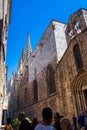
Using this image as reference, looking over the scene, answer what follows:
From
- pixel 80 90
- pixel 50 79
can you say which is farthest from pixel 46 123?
pixel 50 79

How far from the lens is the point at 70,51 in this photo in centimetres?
1151

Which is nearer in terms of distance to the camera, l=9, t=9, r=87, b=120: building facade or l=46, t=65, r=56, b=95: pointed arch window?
l=9, t=9, r=87, b=120: building facade

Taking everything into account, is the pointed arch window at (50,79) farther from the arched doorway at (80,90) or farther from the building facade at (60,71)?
the arched doorway at (80,90)

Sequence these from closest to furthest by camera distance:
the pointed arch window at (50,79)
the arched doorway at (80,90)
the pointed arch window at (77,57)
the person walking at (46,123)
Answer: the person walking at (46,123)
the arched doorway at (80,90)
the pointed arch window at (77,57)
the pointed arch window at (50,79)

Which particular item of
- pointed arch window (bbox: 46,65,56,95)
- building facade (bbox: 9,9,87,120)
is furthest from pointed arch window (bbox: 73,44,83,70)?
pointed arch window (bbox: 46,65,56,95)

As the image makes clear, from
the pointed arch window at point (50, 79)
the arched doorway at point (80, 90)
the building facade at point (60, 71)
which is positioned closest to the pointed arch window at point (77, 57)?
the building facade at point (60, 71)

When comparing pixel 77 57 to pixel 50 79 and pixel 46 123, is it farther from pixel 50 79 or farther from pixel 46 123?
pixel 46 123

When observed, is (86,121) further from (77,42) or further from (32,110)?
(32,110)

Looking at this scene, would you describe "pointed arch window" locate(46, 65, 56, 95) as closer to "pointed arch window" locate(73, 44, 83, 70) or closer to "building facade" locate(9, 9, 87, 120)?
"building facade" locate(9, 9, 87, 120)

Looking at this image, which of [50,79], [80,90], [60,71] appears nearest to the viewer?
[80,90]

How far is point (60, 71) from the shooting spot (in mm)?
12227

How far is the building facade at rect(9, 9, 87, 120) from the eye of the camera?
10430 millimetres

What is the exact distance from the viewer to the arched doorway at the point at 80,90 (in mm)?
10094

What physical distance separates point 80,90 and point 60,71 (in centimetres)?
250
